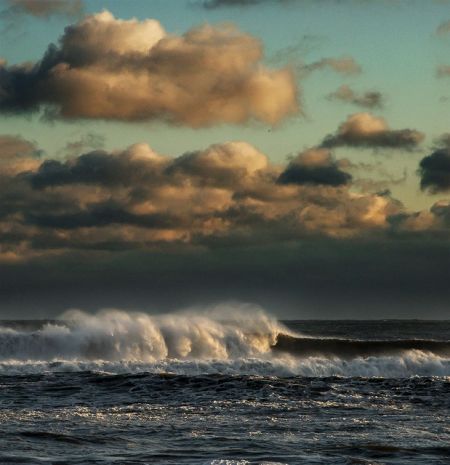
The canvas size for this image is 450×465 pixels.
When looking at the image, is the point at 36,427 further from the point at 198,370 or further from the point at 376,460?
the point at 198,370

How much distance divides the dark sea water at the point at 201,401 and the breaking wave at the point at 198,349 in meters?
0.08

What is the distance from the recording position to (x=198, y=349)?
45844mm

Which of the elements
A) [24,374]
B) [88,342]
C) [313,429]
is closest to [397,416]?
[313,429]

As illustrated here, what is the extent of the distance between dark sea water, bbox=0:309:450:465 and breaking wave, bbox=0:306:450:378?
0.08 m

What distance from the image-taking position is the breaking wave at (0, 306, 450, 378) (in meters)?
36.8

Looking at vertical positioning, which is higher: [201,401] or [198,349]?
[198,349]

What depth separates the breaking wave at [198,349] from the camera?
3684 centimetres

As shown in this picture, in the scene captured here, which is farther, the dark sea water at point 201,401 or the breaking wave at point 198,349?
the breaking wave at point 198,349

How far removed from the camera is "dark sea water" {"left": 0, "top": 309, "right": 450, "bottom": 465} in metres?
19.0

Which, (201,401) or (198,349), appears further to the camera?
(198,349)

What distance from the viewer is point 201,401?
89.5 feet

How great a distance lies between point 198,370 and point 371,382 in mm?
8028

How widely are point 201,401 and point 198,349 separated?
18596mm

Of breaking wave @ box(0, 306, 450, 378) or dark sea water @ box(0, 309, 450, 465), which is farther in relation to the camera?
breaking wave @ box(0, 306, 450, 378)
